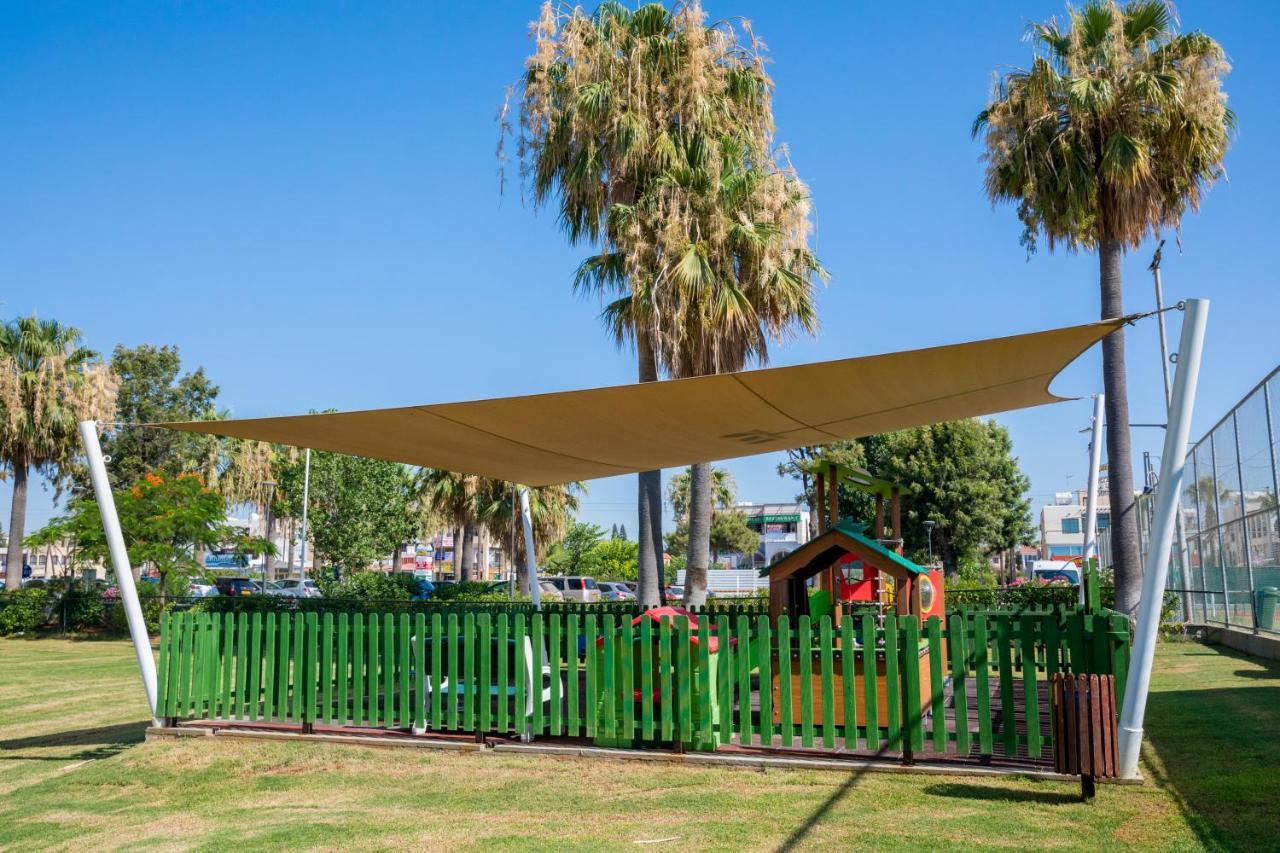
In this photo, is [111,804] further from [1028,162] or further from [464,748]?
[1028,162]

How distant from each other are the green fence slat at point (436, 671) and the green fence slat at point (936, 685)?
12.7 feet

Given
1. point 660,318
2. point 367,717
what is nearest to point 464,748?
point 367,717

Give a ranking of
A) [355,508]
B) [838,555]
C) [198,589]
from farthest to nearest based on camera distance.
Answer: [198,589] → [355,508] → [838,555]

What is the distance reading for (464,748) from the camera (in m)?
7.91

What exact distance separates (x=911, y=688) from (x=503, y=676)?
10.5 feet

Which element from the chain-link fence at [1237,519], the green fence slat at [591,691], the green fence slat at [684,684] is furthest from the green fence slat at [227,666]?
the chain-link fence at [1237,519]

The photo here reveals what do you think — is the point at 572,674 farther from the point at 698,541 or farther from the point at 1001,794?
the point at 698,541

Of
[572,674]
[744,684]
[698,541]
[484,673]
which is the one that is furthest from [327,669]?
[698,541]

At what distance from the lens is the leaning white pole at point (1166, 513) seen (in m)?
5.85

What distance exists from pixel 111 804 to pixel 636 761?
3.63 m

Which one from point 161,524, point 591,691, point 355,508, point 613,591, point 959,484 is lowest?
point 613,591

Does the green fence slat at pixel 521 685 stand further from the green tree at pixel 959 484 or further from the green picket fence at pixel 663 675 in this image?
the green tree at pixel 959 484

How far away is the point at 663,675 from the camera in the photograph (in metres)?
7.46

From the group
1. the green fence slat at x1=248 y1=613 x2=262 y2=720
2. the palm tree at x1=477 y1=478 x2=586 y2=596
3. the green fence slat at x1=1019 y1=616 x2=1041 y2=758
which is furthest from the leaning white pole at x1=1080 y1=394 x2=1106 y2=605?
the palm tree at x1=477 y1=478 x2=586 y2=596
